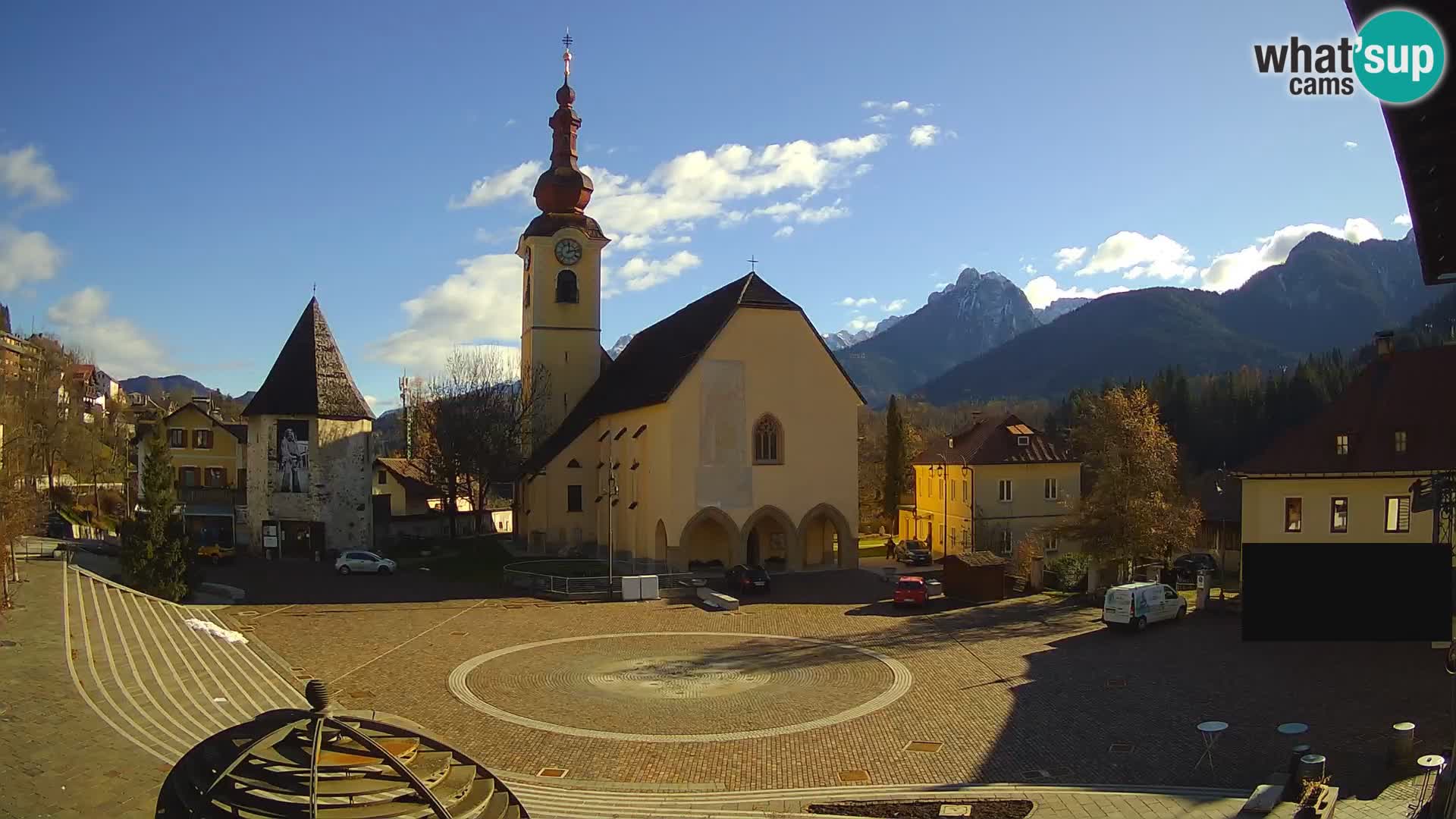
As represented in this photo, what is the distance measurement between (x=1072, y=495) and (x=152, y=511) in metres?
39.7

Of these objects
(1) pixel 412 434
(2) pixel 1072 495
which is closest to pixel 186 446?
(1) pixel 412 434

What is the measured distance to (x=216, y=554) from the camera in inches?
1741

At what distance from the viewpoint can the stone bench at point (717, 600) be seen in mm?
33438

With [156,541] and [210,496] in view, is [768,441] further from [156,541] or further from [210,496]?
[210,496]

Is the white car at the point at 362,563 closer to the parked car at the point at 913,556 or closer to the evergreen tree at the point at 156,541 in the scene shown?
the evergreen tree at the point at 156,541

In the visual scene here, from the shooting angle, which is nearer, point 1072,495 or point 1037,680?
point 1037,680

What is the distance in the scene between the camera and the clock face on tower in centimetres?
5475

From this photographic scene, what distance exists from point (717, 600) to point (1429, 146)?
30295 mm

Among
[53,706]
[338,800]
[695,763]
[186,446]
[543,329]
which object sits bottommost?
[695,763]

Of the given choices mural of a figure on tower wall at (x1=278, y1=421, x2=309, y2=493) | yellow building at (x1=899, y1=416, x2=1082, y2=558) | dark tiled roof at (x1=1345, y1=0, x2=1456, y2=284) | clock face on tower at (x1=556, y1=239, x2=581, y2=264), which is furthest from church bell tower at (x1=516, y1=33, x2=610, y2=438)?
dark tiled roof at (x1=1345, y1=0, x2=1456, y2=284)

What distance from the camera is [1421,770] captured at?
1411cm

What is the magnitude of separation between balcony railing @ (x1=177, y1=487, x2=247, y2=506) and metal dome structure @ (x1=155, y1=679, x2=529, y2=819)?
162 feet

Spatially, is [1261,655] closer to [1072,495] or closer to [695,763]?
[695,763]

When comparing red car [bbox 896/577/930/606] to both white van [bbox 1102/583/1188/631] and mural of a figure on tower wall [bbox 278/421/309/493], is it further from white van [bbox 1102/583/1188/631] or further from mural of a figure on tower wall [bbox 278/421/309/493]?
mural of a figure on tower wall [bbox 278/421/309/493]
